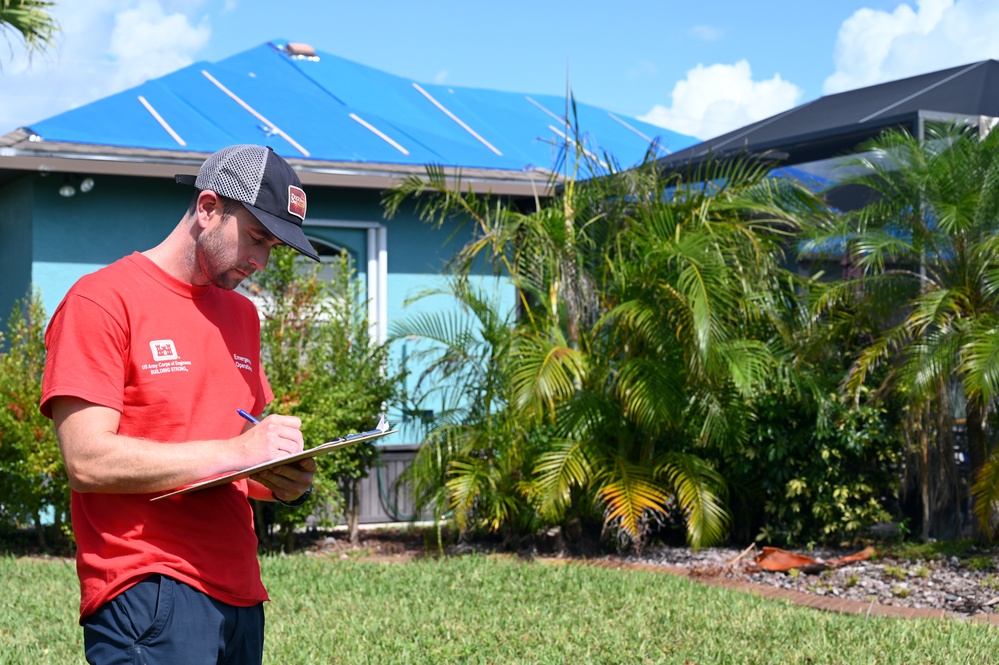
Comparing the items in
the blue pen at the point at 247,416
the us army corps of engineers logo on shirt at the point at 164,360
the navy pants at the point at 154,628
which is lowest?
the navy pants at the point at 154,628

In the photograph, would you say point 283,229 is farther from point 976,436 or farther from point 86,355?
point 976,436

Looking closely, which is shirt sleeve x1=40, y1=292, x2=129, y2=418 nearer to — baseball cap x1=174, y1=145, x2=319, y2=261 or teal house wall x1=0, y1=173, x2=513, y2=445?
baseball cap x1=174, y1=145, x2=319, y2=261

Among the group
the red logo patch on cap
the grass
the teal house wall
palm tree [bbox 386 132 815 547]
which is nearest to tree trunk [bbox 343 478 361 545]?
Result: the teal house wall

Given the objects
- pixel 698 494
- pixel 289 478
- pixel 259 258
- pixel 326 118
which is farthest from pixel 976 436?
pixel 326 118

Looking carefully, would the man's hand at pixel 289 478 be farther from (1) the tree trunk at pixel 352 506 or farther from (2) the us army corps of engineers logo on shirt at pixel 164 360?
(1) the tree trunk at pixel 352 506

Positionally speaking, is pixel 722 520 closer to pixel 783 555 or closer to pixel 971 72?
pixel 783 555

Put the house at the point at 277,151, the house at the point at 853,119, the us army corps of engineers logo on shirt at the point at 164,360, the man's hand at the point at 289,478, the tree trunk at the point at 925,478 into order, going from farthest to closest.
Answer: the house at the point at 277,151 < the house at the point at 853,119 < the tree trunk at the point at 925,478 < the man's hand at the point at 289,478 < the us army corps of engineers logo on shirt at the point at 164,360

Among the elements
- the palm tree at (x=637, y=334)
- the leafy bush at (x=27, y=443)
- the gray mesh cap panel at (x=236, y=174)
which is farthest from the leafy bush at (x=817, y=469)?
the gray mesh cap panel at (x=236, y=174)

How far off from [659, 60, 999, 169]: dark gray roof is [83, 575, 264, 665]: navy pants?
804 centimetres

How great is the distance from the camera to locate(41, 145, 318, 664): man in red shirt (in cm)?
244

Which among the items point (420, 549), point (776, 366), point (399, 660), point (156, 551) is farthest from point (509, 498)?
point (156, 551)

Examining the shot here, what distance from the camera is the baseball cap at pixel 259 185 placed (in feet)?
8.73

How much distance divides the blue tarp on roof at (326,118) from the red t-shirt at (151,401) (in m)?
7.80

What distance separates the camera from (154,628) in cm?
253
